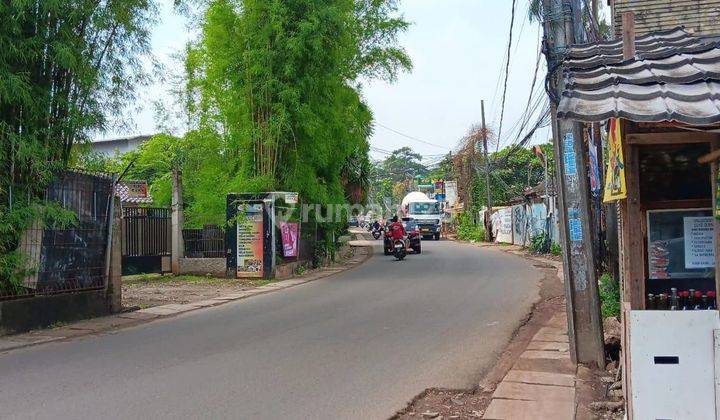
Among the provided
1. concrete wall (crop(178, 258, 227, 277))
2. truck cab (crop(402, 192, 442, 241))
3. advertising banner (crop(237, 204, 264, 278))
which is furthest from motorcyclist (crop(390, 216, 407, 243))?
truck cab (crop(402, 192, 442, 241))

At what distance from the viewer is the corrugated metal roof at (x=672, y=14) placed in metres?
9.35

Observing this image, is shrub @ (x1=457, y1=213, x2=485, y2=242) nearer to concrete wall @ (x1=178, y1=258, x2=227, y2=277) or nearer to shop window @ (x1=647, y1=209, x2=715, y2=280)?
concrete wall @ (x1=178, y1=258, x2=227, y2=277)

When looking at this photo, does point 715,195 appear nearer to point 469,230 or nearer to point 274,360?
point 274,360

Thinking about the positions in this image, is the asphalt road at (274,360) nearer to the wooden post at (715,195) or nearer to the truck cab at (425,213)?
the wooden post at (715,195)

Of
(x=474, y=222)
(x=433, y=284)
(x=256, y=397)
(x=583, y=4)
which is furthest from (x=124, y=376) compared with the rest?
(x=474, y=222)

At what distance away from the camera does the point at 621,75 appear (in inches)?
178

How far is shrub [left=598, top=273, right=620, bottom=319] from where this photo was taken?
9.73 meters

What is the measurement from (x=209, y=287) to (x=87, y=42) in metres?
7.65

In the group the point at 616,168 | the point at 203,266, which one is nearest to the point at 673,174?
the point at 616,168

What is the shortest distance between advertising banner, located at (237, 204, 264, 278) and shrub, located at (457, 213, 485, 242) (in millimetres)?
25536

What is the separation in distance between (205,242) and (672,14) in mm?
14577

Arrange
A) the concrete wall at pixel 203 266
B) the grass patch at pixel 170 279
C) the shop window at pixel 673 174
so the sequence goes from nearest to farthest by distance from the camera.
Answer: the shop window at pixel 673 174 → the grass patch at pixel 170 279 → the concrete wall at pixel 203 266

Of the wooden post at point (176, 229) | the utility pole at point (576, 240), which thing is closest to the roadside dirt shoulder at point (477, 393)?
the utility pole at point (576, 240)

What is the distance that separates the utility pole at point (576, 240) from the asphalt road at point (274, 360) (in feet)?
3.80
